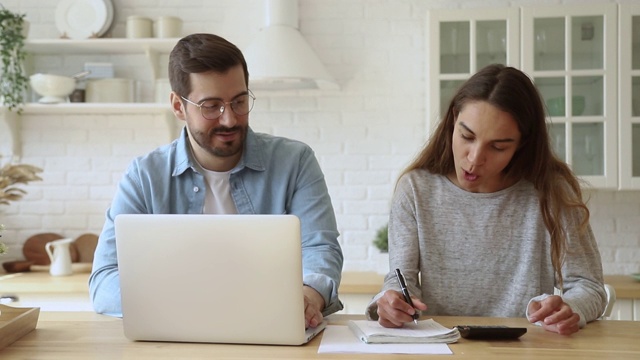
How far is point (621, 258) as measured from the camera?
3.74m

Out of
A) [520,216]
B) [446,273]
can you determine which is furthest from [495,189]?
[446,273]

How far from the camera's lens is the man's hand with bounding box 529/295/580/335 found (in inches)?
62.7

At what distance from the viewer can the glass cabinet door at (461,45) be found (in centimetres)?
348

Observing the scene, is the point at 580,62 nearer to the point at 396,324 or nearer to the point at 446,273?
the point at 446,273

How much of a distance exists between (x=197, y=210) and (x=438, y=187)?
2.20 ft

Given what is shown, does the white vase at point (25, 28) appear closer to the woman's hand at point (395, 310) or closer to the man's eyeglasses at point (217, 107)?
the man's eyeglasses at point (217, 107)

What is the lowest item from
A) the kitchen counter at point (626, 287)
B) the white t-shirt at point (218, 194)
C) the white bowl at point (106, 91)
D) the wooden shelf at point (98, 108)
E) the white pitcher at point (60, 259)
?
the kitchen counter at point (626, 287)

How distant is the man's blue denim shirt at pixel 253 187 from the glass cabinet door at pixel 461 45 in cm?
151

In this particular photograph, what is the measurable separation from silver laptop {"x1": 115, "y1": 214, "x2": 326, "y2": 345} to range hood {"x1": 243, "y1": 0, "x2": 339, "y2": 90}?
2.07 m

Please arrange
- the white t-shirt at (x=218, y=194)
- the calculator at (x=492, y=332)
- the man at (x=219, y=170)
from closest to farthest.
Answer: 1. the calculator at (x=492, y=332)
2. the man at (x=219, y=170)
3. the white t-shirt at (x=218, y=194)

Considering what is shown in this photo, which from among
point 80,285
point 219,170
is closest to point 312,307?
point 219,170

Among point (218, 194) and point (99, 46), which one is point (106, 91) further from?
point (218, 194)

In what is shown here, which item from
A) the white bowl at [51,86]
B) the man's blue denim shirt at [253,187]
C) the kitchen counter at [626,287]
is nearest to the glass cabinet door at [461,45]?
the kitchen counter at [626,287]

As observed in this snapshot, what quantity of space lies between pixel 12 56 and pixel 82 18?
39cm
